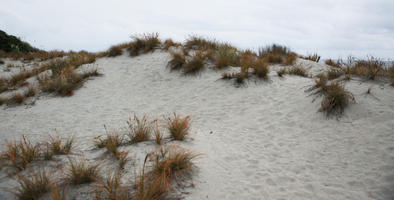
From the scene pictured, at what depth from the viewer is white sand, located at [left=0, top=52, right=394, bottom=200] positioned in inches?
112

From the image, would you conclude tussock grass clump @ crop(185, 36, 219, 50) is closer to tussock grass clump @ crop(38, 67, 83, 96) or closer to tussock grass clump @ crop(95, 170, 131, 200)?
tussock grass clump @ crop(38, 67, 83, 96)

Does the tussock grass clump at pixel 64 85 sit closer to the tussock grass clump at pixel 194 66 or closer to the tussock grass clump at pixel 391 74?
the tussock grass clump at pixel 194 66

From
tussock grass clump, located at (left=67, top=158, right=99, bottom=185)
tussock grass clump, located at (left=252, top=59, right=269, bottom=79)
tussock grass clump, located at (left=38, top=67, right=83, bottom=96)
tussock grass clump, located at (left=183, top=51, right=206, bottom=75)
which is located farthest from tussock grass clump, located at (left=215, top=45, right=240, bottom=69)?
tussock grass clump, located at (left=67, top=158, right=99, bottom=185)

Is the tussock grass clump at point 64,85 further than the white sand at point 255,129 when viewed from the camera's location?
Yes

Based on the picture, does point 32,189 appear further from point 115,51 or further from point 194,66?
point 115,51

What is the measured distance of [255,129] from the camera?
15.1 feet

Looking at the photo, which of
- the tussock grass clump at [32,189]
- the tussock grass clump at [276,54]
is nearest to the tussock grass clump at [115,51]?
the tussock grass clump at [276,54]

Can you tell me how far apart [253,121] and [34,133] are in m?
4.97

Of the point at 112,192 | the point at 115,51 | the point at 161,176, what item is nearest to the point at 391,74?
the point at 161,176

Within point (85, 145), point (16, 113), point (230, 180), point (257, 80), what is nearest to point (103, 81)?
point (16, 113)

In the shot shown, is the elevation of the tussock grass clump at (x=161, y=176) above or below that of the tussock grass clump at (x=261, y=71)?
below

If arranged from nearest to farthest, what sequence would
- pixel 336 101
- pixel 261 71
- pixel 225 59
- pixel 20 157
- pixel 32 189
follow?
pixel 32 189 → pixel 20 157 → pixel 336 101 → pixel 261 71 → pixel 225 59

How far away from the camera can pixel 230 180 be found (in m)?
3.02

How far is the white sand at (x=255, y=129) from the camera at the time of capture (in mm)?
2854
